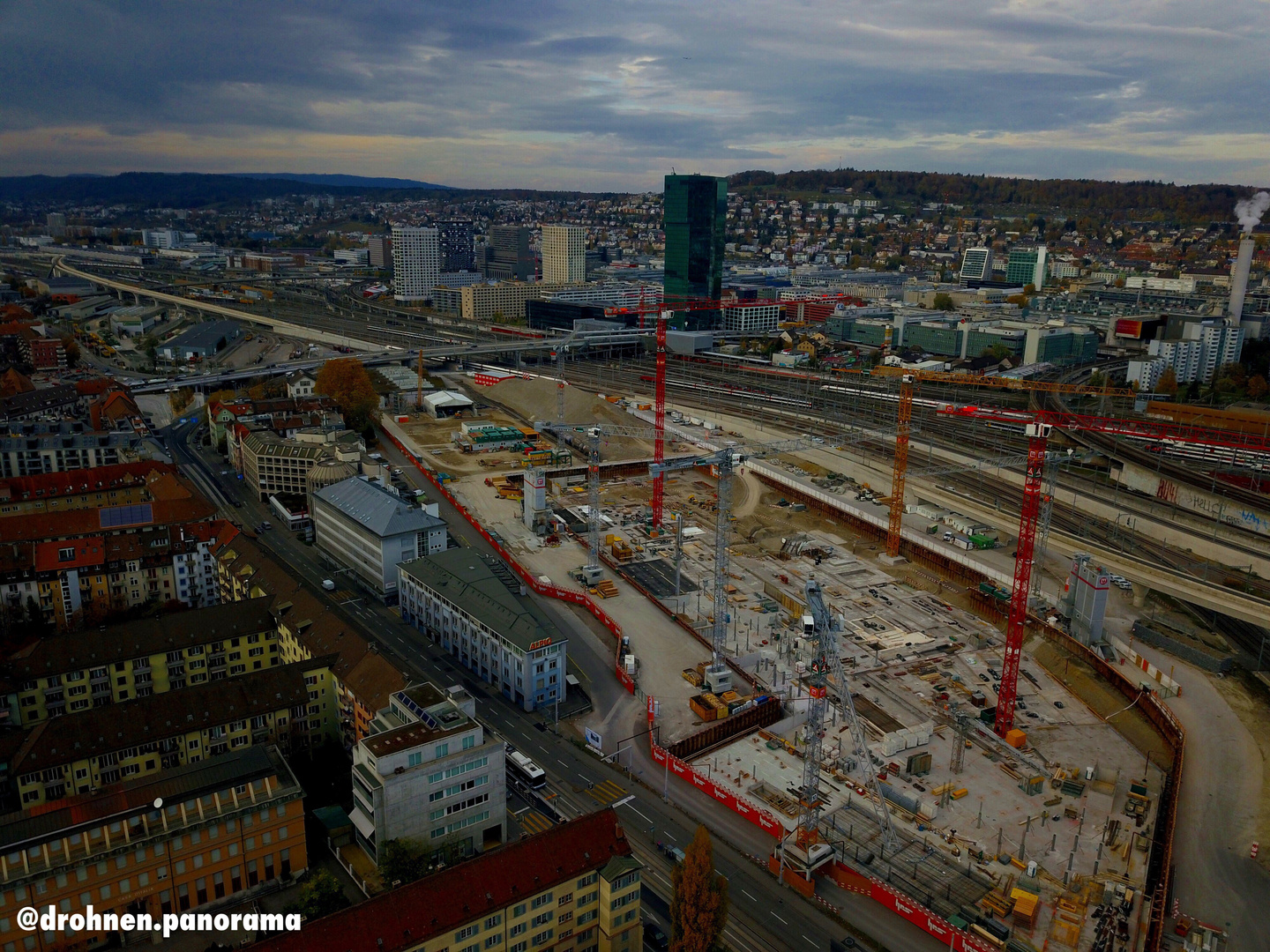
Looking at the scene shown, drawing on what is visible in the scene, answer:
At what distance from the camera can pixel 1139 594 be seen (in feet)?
107

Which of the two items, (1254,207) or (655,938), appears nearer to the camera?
(655,938)

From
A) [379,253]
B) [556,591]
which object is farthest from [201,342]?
[379,253]

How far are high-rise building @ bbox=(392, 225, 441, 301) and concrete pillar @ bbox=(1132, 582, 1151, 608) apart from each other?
92.5m

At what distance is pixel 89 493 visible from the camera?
32969 millimetres

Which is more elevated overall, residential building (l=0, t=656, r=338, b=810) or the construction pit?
residential building (l=0, t=656, r=338, b=810)

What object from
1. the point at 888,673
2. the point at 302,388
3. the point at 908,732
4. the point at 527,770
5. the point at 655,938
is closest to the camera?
the point at 655,938

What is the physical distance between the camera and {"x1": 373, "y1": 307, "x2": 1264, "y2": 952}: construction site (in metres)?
18.8

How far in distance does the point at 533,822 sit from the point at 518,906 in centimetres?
471

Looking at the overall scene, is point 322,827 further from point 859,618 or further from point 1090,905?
point 859,618

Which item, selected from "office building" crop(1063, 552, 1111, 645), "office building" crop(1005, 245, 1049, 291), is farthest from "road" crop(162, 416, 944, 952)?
"office building" crop(1005, 245, 1049, 291)

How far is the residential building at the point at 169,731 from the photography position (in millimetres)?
17844

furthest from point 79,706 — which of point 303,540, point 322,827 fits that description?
point 303,540

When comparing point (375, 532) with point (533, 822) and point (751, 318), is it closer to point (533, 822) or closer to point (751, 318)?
point (533, 822)

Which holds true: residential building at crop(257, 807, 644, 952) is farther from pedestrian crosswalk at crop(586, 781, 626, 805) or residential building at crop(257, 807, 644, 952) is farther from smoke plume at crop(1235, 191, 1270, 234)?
smoke plume at crop(1235, 191, 1270, 234)
